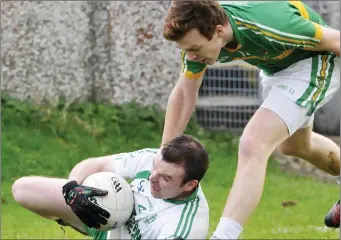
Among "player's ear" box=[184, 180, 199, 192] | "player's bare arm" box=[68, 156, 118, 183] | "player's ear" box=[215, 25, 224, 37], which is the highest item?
"player's ear" box=[215, 25, 224, 37]

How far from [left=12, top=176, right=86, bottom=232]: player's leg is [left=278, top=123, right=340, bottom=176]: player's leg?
1.82 m

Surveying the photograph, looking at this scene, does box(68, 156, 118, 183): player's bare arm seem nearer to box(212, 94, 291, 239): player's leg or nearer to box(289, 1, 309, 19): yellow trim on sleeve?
box(212, 94, 291, 239): player's leg

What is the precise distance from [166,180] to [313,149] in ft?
6.52

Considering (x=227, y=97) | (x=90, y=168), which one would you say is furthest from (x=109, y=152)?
(x=90, y=168)

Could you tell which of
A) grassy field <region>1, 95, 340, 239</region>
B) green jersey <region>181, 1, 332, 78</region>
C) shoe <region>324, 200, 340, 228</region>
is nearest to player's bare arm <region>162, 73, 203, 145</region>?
green jersey <region>181, 1, 332, 78</region>

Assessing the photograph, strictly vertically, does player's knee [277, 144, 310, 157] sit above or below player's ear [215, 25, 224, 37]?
below

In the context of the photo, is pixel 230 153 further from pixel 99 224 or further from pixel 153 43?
pixel 99 224

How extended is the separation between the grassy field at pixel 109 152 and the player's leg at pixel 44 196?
219 centimetres

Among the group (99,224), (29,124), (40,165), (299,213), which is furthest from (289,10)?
(29,124)

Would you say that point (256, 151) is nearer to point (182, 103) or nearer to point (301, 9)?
point (182, 103)

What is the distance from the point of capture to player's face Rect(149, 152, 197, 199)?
519cm

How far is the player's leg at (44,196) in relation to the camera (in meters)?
5.50

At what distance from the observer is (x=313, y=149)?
22.8 feet

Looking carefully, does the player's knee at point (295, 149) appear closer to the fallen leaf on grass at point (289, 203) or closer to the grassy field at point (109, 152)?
the grassy field at point (109, 152)
